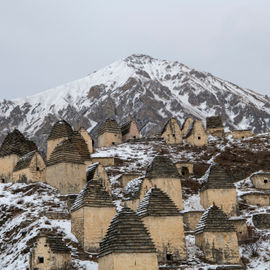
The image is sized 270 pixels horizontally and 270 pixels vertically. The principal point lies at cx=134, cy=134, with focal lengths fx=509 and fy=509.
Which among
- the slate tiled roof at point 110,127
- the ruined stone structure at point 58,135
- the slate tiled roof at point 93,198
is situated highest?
the slate tiled roof at point 110,127

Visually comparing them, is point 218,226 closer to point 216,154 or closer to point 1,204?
point 1,204

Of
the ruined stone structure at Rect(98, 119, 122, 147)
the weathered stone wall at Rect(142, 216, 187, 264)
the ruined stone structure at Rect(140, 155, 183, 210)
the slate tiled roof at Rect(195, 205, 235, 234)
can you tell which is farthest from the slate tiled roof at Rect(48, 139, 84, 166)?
the ruined stone structure at Rect(98, 119, 122, 147)

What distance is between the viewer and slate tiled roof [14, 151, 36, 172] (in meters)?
46.3

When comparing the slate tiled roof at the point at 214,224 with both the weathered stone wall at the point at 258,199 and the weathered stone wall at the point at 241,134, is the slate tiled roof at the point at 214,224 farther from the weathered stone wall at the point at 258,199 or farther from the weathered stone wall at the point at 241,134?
the weathered stone wall at the point at 241,134

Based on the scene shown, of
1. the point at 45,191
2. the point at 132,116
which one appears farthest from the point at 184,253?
the point at 132,116

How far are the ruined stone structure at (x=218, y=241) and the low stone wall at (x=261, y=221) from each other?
7.32 metres

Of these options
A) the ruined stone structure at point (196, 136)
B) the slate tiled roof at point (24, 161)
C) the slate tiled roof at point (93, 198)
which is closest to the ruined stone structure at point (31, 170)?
the slate tiled roof at point (24, 161)

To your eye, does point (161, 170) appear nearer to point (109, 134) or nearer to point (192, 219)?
point (192, 219)

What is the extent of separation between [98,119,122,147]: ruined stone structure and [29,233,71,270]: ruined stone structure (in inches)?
1499

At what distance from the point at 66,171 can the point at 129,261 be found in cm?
1902

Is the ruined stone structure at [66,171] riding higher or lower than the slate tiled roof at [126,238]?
higher

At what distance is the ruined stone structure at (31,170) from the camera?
1799 inches

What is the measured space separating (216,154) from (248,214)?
59.2 feet

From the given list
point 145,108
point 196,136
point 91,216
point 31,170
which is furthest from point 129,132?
point 145,108
